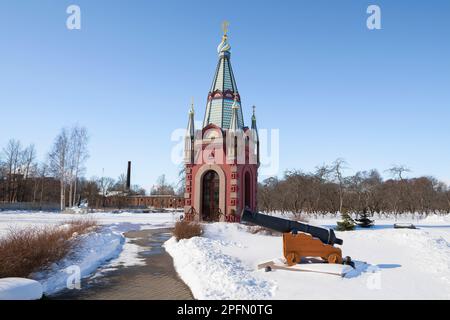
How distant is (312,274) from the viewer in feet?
26.5

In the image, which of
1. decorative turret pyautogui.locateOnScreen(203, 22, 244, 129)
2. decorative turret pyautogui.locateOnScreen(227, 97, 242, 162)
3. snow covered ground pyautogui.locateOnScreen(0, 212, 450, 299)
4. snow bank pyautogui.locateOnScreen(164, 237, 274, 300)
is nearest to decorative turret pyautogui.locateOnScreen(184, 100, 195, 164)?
decorative turret pyautogui.locateOnScreen(203, 22, 244, 129)

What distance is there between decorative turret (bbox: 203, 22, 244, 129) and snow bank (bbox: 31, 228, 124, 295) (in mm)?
12775

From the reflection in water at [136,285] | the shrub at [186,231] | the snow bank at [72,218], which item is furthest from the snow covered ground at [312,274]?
the snow bank at [72,218]

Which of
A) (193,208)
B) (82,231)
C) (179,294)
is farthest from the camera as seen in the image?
(193,208)

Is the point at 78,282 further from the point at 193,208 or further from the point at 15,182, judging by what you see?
the point at 15,182

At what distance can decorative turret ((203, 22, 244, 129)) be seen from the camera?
23.7 m

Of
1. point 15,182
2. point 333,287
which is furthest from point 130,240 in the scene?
point 15,182

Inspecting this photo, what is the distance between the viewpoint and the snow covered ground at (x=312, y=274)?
6620mm

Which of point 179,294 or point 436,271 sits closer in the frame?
point 179,294

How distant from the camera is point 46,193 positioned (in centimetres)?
6028

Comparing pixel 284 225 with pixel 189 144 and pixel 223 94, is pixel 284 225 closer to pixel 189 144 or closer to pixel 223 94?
pixel 189 144

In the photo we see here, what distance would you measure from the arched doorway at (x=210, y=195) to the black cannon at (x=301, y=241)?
45.7 ft

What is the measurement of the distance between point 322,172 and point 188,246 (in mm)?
44330
